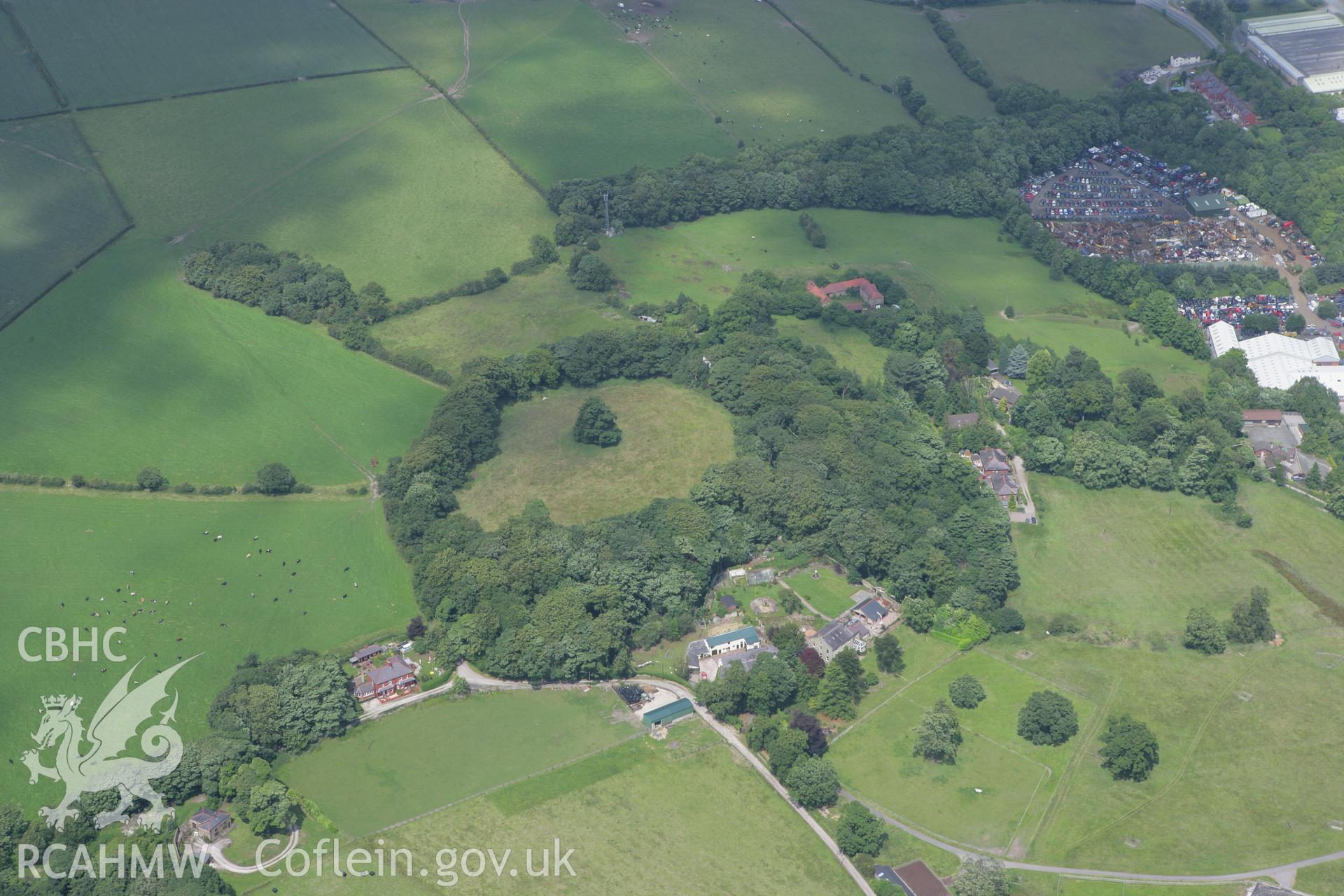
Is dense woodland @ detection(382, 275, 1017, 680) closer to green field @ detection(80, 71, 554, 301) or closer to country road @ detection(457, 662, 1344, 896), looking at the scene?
country road @ detection(457, 662, 1344, 896)

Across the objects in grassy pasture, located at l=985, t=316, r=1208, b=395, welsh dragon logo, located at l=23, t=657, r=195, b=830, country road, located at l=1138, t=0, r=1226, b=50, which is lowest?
welsh dragon logo, located at l=23, t=657, r=195, b=830

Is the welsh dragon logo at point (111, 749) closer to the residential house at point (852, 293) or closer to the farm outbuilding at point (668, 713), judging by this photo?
the farm outbuilding at point (668, 713)

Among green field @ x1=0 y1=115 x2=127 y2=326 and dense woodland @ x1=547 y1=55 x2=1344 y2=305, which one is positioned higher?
dense woodland @ x1=547 y1=55 x2=1344 y2=305

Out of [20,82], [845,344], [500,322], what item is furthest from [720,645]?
[20,82]

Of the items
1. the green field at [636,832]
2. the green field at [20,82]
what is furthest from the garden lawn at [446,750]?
the green field at [20,82]

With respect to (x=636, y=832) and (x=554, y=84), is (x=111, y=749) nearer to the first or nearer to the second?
(x=636, y=832)

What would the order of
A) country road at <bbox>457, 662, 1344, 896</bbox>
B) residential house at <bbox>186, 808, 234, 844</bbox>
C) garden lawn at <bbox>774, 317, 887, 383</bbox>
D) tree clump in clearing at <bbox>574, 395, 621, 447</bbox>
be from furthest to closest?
garden lawn at <bbox>774, 317, 887, 383</bbox>, tree clump in clearing at <bbox>574, 395, 621, 447</bbox>, residential house at <bbox>186, 808, 234, 844</bbox>, country road at <bbox>457, 662, 1344, 896</bbox>

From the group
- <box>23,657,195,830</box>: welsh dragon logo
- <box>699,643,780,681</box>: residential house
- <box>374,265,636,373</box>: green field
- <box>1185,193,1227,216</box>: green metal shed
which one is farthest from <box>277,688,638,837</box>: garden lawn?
<box>1185,193,1227,216</box>: green metal shed

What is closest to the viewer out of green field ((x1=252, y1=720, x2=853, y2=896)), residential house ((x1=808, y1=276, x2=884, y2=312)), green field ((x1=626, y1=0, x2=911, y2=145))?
green field ((x1=252, y1=720, x2=853, y2=896))
